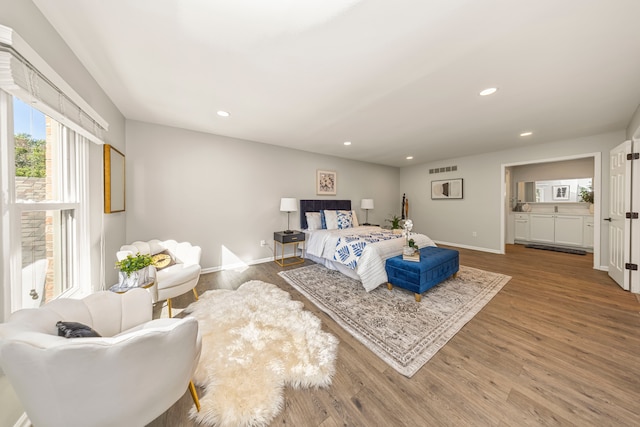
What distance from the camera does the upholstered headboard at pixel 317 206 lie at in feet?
15.6

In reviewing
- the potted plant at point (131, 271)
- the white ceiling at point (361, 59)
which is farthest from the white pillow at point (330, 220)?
the potted plant at point (131, 271)

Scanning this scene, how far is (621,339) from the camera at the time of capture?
185 cm

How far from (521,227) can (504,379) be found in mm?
6334

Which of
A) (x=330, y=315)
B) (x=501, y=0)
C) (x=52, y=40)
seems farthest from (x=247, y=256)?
(x=501, y=0)

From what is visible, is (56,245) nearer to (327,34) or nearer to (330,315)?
(330,315)

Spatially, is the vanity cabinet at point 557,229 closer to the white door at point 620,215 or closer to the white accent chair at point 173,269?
the white door at point 620,215

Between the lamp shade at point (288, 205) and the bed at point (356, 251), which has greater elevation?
the lamp shade at point (288, 205)

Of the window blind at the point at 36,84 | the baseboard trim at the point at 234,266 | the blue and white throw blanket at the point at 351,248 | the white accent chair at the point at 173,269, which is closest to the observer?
the window blind at the point at 36,84

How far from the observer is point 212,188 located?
12.2 ft

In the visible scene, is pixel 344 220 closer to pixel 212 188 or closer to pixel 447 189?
pixel 212 188

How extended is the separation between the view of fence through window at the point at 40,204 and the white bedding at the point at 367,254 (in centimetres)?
291

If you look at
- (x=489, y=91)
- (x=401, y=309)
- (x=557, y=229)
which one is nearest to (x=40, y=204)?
(x=401, y=309)

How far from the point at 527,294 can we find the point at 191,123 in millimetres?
5331

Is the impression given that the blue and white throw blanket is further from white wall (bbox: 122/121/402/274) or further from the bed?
white wall (bbox: 122/121/402/274)
